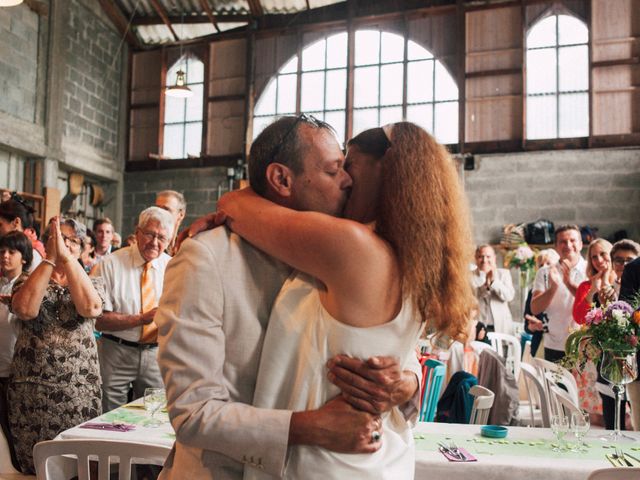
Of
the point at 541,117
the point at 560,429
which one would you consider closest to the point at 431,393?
the point at 560,429

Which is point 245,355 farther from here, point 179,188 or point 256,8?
point 256,8

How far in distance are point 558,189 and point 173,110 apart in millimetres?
7120

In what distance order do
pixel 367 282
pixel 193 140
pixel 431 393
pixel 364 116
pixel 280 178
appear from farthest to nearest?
pixel 193 140, pixel 364 116, pixel 431 393, pixel 280 178, pixel 367 282

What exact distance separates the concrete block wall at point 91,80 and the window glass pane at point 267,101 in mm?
2926

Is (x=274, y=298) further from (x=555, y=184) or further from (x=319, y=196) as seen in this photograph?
(x=555, y=184)

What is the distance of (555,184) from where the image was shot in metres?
9.84

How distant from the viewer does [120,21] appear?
12156mm

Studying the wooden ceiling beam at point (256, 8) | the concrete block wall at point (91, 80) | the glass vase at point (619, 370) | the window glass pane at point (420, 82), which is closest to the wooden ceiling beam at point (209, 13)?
the wooden ceiling beam at point (256, 8)

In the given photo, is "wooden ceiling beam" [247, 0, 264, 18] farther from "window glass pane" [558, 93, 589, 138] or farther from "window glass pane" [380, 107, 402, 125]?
"window glass pane" [558, 93, 589, 138]

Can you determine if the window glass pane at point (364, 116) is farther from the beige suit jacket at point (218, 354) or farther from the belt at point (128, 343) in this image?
the beige suit jacket at point (218, 354)

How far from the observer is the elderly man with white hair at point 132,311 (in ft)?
12.8

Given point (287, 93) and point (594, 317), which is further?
point (287, 93)

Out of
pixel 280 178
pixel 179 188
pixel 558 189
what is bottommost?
pixel 280 178

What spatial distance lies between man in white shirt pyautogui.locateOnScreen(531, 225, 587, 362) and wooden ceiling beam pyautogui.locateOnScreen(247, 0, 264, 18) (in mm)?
7887
